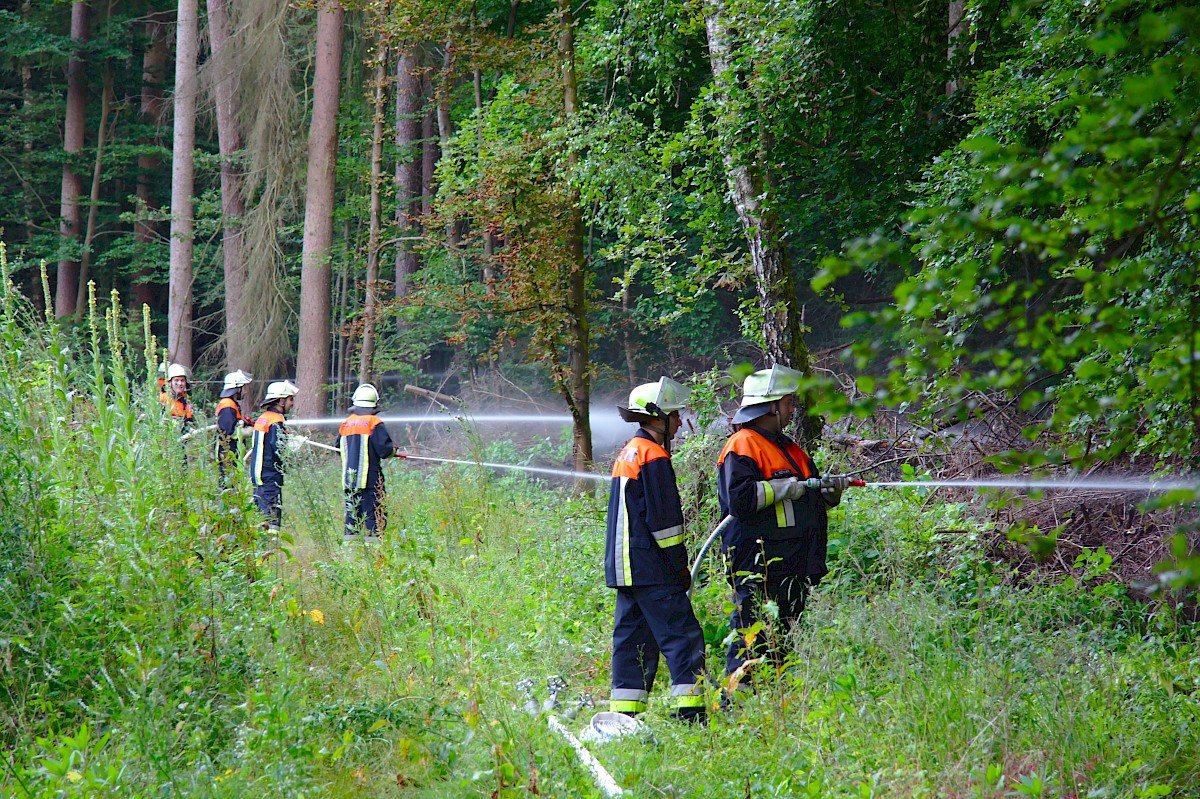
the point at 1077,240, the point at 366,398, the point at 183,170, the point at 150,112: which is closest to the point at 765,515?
the point at 1077,240

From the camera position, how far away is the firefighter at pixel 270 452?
1027 centimetres

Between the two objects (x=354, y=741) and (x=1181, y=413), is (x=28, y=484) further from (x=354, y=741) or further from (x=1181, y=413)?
(x=1181, y=413)

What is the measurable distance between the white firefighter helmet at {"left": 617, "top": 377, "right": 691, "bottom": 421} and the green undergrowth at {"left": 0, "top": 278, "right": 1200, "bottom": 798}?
1.28 meters

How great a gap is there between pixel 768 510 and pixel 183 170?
56.9ft

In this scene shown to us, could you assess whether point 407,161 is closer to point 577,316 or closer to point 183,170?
point 183,170

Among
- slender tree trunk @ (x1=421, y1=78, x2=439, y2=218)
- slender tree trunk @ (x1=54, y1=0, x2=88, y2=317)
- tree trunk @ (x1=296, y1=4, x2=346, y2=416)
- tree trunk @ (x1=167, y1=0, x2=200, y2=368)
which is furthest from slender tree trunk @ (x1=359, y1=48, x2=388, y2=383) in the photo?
slender tree trunk @ (x1=54, y1=0, x2=88, y2=317)

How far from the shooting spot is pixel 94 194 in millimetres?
24266

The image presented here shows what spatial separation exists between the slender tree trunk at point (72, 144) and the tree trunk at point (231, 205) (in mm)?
6140

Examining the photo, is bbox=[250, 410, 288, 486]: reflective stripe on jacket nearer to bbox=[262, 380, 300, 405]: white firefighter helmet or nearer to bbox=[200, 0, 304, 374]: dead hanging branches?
bbox=[262, 380, 300, 405]: white firefighter helmet

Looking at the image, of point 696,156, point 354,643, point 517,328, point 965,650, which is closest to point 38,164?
point 517,328

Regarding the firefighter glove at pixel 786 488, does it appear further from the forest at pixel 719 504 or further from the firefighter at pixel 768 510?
the forest at pixel 719 504

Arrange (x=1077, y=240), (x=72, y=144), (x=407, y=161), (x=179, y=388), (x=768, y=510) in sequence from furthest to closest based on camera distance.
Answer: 1. (x=72, y=144)
2. (x=407, y=161)
3. (x=179, y=388)
4. (x=1077, y=240)
5. (x=768, y=510)

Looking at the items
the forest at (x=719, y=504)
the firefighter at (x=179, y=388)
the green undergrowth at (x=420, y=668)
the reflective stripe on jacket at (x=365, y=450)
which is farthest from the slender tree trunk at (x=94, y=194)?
the green undergrowth at (x=420, y=668)

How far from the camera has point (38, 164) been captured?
83.0 feet
